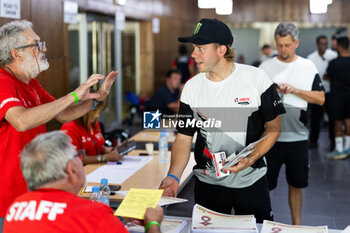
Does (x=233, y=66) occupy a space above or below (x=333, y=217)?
above

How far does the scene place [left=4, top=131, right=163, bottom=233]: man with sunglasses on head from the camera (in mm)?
1784

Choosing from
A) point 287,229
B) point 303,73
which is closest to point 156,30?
point 303,73

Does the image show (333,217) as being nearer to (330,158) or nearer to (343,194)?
(343,194)

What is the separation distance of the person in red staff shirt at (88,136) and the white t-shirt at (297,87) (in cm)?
158

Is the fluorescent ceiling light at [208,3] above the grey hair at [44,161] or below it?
above

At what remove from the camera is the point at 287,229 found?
251cm

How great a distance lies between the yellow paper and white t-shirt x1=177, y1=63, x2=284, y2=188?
0.71m

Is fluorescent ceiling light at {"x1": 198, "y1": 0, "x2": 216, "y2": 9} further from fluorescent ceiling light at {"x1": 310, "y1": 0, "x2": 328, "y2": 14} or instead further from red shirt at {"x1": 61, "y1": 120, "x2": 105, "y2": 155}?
red shirt at {"x1": 61, "y1": 120, "x2": 105, "y2": 155}

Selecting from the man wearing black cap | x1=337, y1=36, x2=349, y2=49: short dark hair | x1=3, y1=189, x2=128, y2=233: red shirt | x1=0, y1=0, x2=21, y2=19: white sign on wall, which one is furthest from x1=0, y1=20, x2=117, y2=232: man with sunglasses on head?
x1=337, y1=36, x2=349, y2=49: short dark hair

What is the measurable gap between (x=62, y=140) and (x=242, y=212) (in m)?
1.40

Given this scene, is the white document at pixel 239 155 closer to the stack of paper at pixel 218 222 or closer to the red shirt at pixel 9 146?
the stack of paper at pixel 218 222

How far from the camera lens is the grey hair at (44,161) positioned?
186 centimetres

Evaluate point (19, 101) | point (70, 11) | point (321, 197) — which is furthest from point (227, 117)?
point (70, 11)

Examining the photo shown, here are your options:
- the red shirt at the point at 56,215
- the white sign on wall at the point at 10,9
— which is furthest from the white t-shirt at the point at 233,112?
the white sign on wall at the point at 10,9
